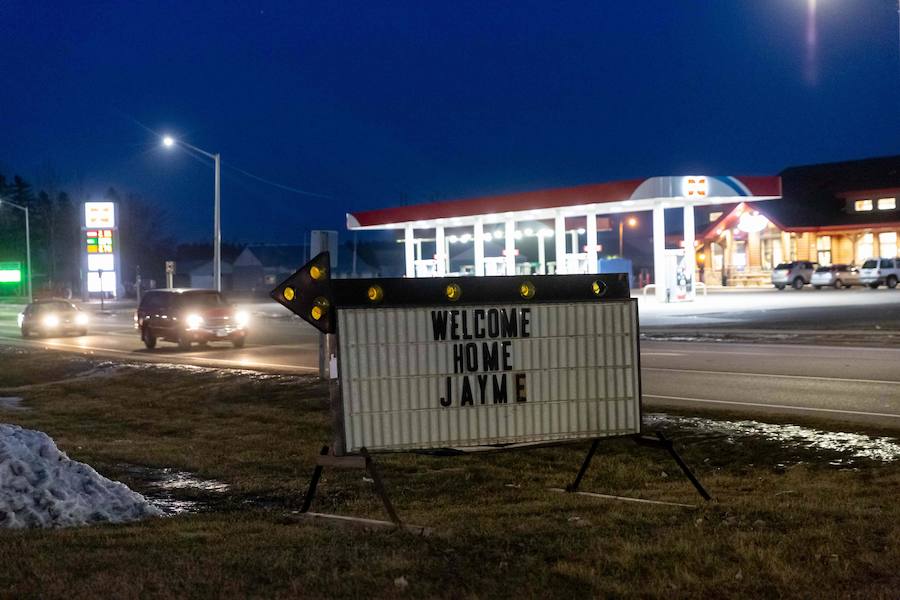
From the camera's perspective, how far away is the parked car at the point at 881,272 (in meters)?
58.8

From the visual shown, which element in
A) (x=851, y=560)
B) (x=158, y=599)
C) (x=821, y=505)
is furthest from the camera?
(x=821, y=505)

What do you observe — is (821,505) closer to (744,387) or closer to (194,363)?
(744,387)

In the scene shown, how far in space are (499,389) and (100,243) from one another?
64.9 metres


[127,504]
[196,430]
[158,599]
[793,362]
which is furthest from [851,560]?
[793,362]

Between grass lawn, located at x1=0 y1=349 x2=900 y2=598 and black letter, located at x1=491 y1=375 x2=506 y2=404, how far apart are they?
803 mm

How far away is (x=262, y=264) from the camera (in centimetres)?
12681

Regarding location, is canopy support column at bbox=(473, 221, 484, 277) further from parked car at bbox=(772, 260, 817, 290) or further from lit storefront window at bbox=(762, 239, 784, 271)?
lit storefront window at bbox=(762, 239, 784, 271)

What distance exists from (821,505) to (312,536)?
3573 mm

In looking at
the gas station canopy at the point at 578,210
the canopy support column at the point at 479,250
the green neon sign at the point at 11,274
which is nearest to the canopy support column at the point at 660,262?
the gas station canopy at the point at 578,210

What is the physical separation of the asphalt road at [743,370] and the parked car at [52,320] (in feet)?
19.6

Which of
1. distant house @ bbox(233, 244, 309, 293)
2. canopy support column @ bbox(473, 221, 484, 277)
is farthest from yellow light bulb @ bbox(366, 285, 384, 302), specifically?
distant house @ bbox(233, 244, 309, 293)

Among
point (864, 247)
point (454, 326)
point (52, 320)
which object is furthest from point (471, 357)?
point (864, 247)

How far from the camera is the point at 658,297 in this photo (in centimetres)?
5000

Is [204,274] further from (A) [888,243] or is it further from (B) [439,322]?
(B) [439,322]
